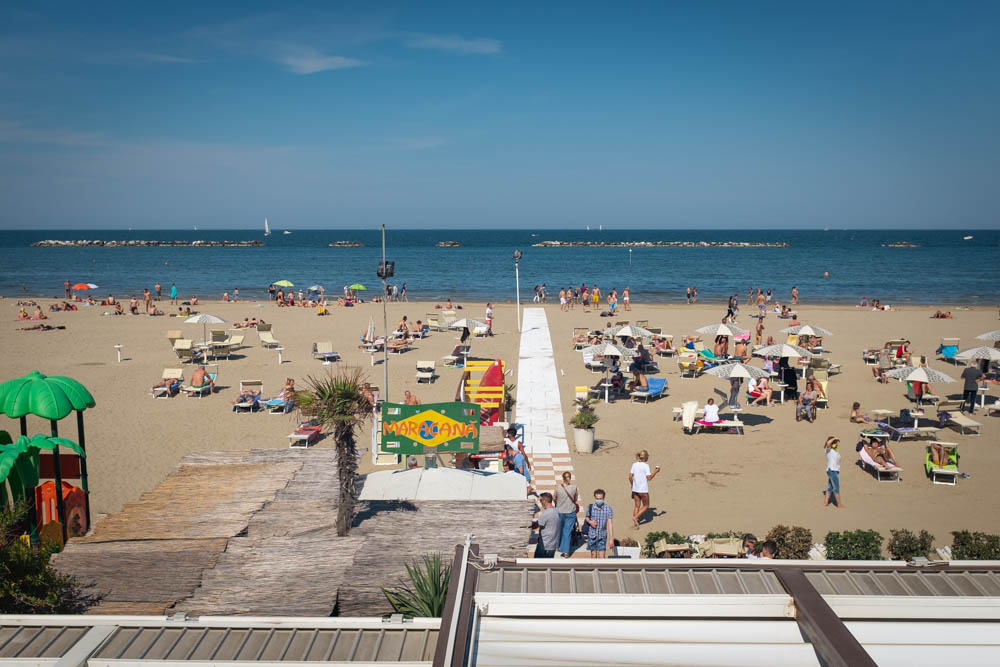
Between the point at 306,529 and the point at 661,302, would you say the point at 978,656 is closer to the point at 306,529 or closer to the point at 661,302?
the point at 306,529

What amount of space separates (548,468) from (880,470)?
5.44 metres

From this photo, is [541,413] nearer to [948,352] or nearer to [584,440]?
[584,440]

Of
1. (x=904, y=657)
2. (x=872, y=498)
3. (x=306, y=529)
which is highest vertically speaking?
(x=904, y=657)

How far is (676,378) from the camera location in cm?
2000

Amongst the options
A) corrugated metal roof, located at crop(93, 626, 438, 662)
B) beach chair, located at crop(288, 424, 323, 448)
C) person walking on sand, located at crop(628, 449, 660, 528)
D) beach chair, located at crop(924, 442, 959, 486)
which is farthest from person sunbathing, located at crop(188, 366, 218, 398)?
beach chair, located at crop(924, 442, 959, 486)

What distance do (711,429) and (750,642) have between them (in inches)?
433

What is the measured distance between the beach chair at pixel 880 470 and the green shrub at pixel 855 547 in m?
4.20

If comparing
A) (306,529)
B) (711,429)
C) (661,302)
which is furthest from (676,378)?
(661,302)

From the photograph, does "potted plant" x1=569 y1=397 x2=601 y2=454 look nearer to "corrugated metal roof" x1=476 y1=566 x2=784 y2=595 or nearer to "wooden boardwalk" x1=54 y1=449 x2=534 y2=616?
"wooden boardwalk" x1=54 y1=449 x2=534 y2=616

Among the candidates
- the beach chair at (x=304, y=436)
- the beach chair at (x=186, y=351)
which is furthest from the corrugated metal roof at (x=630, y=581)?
the beach chair at (x=186, y=351)

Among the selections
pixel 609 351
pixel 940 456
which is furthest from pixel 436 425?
pixel 609 351

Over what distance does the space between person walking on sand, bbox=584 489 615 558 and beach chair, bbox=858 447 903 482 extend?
19.3 ft

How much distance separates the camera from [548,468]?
12695 mm

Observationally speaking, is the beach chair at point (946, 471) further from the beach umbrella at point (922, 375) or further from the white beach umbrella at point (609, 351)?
the white beach umbrella at point (609, 351)
